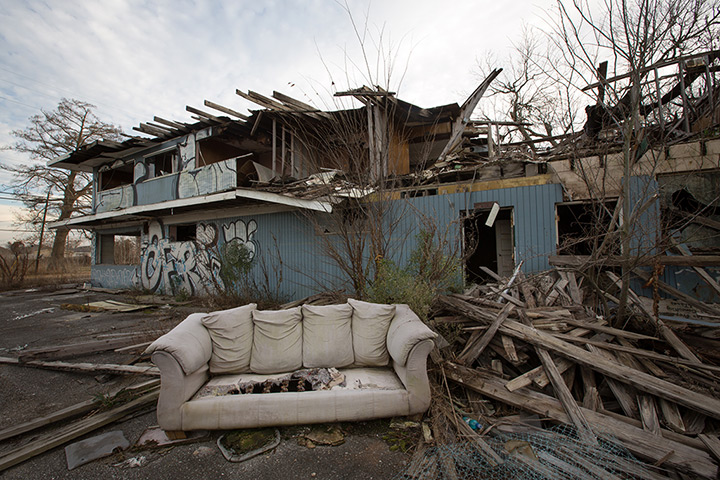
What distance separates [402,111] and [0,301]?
48.2ft

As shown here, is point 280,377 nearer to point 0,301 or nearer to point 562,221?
point 562,221

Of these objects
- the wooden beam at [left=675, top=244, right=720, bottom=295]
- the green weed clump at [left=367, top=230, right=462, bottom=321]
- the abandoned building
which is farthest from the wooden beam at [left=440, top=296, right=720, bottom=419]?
the wooden beam at [left=675, top=244, right=720, bottom=295]

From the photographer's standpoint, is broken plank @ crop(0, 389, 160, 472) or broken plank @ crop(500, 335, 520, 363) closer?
broken plank @ crop(0, 389, 160, 472)

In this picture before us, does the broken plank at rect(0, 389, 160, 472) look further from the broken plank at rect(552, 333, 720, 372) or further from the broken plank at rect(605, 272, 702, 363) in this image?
the broken plank at rect(605, 272, 702, 363)

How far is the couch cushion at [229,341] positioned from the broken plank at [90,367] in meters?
1.08

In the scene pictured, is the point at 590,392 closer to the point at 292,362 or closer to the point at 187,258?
the point at 292,362

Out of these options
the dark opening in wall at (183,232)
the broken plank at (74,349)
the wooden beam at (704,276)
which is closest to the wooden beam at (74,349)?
the broken plank at (74,349)

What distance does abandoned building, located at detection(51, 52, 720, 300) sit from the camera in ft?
16.9

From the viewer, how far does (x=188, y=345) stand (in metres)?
3.03

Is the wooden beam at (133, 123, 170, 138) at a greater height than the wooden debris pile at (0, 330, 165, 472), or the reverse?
the wooden beam at (133, 123, 170, 138)

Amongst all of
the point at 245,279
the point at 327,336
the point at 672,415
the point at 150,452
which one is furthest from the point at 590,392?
the point at 245,279

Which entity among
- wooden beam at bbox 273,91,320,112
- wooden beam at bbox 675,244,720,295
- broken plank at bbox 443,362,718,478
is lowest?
broken plank at bbox 443,362,718,478

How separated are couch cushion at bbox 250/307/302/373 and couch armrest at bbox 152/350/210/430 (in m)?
0.84

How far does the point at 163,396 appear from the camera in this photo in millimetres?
2742
